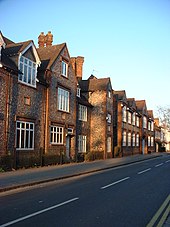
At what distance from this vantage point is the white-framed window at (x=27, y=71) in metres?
20.3

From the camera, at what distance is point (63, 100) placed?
26.1 meters

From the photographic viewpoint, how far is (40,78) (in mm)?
22766

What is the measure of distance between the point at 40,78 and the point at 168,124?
204 feet

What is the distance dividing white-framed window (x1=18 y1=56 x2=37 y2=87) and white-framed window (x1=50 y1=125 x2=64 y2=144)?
4689mm

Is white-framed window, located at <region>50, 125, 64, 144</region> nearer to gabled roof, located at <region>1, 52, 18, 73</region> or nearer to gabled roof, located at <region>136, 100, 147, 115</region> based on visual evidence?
gabled roof, located at <region>1, 52, 18, 73</region>

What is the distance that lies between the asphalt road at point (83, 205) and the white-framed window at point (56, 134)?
38.4 ft

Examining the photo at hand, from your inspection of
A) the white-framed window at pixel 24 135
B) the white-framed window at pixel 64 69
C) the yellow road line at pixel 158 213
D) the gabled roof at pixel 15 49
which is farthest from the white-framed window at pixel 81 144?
the yellow road line at pixel 158 213

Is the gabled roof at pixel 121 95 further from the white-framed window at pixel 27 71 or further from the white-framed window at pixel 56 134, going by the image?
the white-framed window at pixel 27 71

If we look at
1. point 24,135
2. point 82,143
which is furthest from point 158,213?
point 82,143

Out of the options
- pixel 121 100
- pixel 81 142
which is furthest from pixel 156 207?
pixel 121 100

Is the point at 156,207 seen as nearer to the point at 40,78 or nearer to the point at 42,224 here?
the point at 42,224

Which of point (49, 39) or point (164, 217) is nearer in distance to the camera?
point (164, 217)

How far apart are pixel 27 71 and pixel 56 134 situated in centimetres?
660

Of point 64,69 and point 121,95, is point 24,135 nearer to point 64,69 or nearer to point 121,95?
point 64,69
